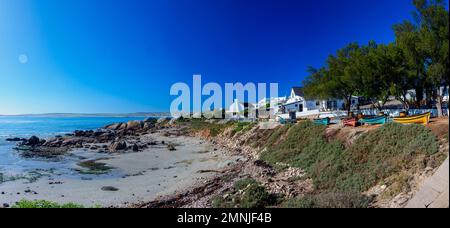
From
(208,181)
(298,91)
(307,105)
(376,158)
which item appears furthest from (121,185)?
(298,91)

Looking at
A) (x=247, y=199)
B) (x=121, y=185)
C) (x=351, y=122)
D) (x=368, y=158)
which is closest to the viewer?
(x=247, y=199)

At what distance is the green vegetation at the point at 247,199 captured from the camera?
12173 millimetres

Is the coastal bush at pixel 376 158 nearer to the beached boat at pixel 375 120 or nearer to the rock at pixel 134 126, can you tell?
the beached boat at pixel 375 120

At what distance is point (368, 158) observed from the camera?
13.8 metres

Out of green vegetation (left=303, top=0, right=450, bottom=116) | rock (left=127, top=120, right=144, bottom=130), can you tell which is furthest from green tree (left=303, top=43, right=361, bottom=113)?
rock (left=127, top=120, right=144, bottom=130)

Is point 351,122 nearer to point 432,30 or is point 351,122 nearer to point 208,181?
point 432,30

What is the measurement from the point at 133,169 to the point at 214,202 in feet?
49.0

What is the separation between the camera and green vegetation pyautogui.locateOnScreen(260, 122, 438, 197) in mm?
11305

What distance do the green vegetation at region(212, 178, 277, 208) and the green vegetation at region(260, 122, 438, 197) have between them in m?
2.41

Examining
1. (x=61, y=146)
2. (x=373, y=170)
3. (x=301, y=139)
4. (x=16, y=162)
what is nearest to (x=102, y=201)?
(x=373, y=170)

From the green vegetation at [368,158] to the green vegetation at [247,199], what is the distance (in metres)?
2.41

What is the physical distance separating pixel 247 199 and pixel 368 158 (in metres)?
6.01
